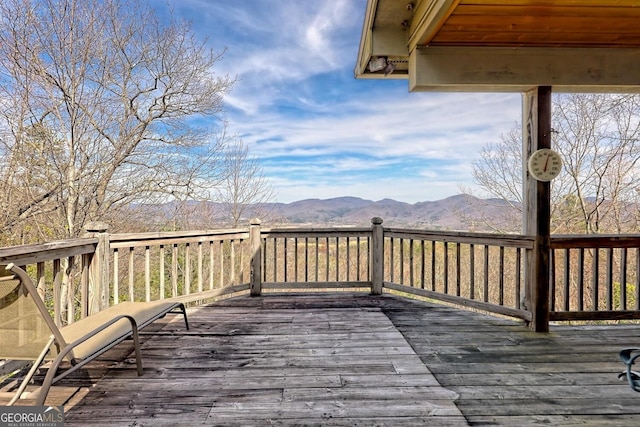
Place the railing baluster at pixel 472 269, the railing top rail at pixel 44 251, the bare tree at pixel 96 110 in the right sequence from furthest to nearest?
the bare tree at pixel 96 110
the railing baluster at pixel 472 269
the railing top rail at pixel 44 251

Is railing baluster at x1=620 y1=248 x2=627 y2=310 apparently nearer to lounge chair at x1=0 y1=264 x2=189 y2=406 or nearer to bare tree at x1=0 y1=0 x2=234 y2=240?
lounge chair at x1=0 y1=264 x2=189 y2=406

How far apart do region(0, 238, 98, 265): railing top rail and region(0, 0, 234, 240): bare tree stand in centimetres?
426

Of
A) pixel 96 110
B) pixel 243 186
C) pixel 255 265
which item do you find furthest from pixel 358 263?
pixel 243 186

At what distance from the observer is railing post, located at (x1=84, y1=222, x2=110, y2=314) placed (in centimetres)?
320

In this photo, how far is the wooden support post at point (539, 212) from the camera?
125 inches

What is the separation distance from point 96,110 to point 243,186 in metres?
4.73

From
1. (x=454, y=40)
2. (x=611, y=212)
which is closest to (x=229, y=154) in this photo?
(x=454, y=40)

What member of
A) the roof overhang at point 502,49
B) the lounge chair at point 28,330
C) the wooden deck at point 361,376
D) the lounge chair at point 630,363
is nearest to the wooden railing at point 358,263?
the wooden deck at point 361,376

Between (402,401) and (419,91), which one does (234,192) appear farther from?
(402,401)

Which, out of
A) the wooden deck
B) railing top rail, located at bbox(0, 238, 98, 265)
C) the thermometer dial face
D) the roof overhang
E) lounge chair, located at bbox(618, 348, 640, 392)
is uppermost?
the roof overhang

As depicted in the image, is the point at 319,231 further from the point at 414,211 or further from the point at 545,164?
the point at 414,211

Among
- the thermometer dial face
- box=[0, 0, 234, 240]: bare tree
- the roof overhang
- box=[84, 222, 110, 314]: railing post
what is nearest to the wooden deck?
box=[84, 222, 110, 314]: railing post

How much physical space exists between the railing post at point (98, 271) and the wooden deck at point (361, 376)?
29.2 inches

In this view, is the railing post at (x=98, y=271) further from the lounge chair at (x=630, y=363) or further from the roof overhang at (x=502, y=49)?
the lounge chair at (x=630, y=363)
